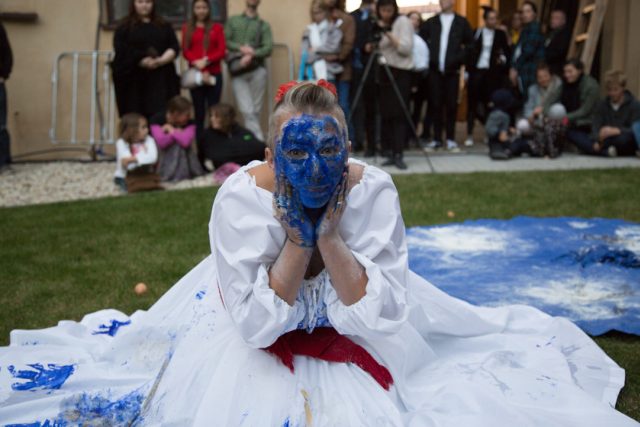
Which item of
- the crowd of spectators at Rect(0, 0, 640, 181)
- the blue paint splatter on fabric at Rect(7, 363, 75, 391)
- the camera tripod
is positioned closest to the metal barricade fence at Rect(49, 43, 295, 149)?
the crowd of spectators at Rect(0, 0, 640, 181)

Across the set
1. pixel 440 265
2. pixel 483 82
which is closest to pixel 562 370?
pixel 440 265

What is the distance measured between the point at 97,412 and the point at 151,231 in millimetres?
3334

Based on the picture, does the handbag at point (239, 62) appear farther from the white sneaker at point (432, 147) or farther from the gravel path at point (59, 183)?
the white sneaker at point (432, 147)

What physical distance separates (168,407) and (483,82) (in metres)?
8.17

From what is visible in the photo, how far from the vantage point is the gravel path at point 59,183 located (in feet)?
25.8

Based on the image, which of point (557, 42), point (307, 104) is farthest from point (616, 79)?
point (307, 104)

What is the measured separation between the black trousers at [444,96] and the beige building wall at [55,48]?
179 cm

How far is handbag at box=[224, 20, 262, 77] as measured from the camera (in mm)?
8984

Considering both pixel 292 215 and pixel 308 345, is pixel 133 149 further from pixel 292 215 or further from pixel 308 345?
pixel 292 215

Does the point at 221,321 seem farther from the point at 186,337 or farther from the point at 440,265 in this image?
the point at 440,265

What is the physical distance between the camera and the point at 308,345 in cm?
249

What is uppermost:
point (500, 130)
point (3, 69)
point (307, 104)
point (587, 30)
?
point (587, 30)

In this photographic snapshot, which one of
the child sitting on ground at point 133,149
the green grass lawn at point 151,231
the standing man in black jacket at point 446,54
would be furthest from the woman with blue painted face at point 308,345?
the standing man in black jacket at point 446,54

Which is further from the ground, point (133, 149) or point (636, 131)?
point (636, 131)
